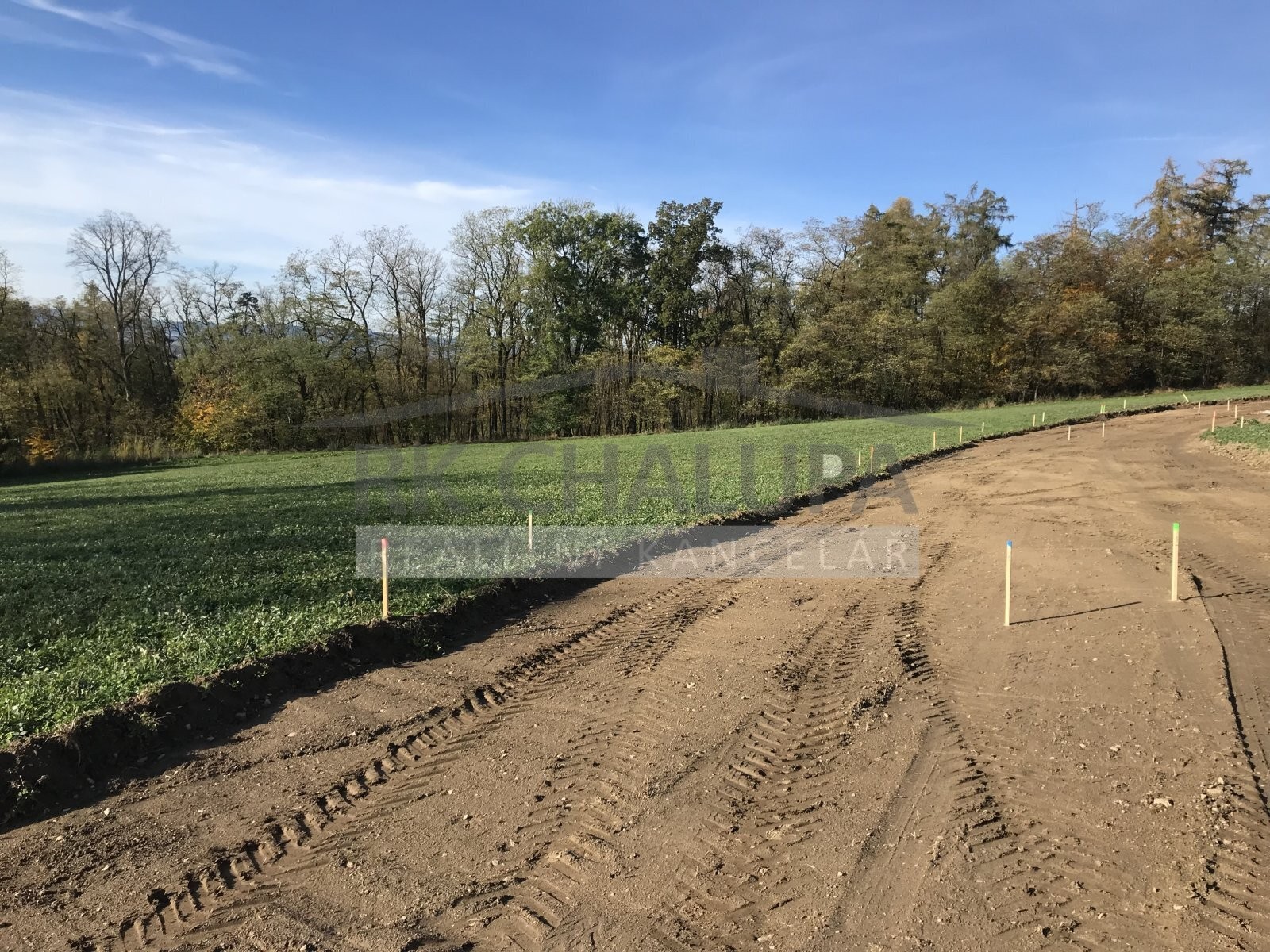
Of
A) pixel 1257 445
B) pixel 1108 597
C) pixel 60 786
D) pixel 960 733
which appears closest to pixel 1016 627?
pixel 1108 597

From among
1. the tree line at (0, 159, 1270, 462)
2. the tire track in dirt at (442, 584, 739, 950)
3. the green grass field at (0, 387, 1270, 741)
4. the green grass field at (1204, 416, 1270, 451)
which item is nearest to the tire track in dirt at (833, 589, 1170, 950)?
the tire track in dirt at (442, 584, 739, 950)

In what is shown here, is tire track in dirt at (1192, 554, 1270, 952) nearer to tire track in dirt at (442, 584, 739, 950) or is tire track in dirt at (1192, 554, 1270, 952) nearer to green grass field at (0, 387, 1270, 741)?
tire track in dirt at (442, 584, 739, 950)

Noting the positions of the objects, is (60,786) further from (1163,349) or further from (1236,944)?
(1163,349)

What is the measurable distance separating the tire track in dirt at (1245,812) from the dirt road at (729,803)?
2cm

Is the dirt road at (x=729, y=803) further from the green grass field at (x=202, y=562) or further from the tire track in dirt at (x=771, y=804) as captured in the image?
the green grass field at (x=202, y=562)

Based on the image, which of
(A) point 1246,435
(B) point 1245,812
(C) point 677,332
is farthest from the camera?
(C) point 677,332

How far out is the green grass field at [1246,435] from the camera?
21.9m

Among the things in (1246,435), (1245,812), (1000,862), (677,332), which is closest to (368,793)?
(1000,862)

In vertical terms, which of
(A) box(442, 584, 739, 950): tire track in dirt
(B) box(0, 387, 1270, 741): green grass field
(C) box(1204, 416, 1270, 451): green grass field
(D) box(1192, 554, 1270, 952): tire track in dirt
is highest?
(C) box(1204, 416, 1270, 451): green grass field

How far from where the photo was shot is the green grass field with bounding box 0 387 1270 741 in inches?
249

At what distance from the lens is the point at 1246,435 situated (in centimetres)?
2395

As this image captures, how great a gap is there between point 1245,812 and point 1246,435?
88.3 ft

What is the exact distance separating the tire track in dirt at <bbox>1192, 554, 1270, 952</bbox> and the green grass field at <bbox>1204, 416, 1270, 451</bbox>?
1929cm

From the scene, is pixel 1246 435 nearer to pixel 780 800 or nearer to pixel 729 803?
pixel 780 800
